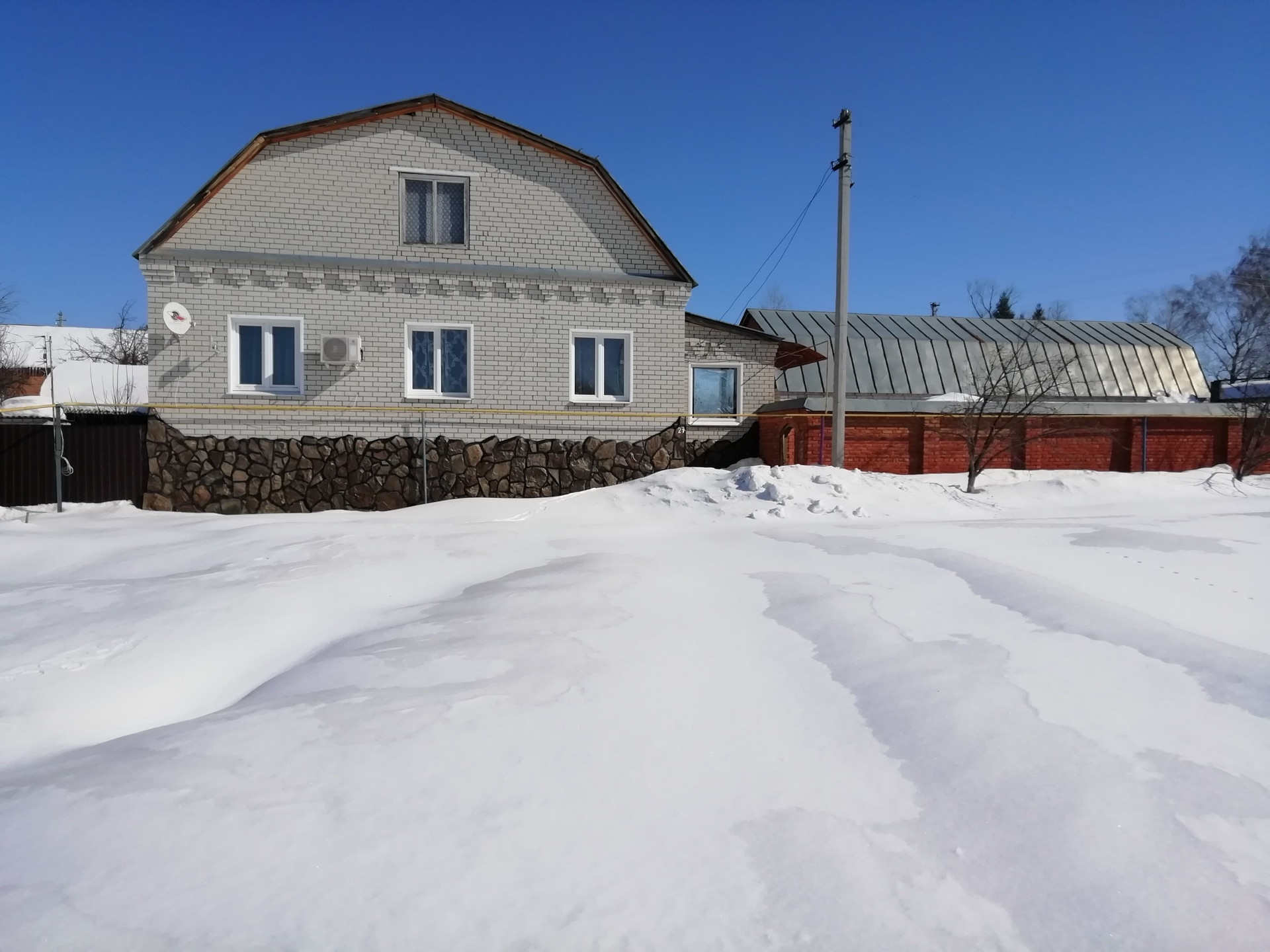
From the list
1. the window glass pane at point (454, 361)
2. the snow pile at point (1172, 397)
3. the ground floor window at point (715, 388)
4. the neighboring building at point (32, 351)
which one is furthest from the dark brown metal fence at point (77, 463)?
the neighboring building at point (32, 351)

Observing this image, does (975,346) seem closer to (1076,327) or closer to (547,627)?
(1076,327)

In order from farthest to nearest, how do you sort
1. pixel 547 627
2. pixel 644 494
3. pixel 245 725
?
pixel 644 494, pixel 547 627, pixel 245 725

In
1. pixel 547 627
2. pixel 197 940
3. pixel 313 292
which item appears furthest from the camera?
pixel 313 292

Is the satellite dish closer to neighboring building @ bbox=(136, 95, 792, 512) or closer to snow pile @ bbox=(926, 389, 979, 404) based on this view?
neighboring building @ bbox=(136, 95, 792, 512)

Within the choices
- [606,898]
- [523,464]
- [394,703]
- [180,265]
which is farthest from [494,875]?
[180,265]

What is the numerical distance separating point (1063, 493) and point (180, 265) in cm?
1432

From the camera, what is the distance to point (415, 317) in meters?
12.5

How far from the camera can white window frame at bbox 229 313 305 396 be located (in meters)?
12.0

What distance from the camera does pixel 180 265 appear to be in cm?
1181

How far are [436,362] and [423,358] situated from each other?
0.82 feet

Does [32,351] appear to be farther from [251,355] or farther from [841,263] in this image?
[841,263]

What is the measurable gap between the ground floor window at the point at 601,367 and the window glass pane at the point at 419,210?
3.04m

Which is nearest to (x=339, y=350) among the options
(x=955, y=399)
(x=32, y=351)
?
(x=955, y=399)

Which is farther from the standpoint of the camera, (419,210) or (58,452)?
(419,210)
